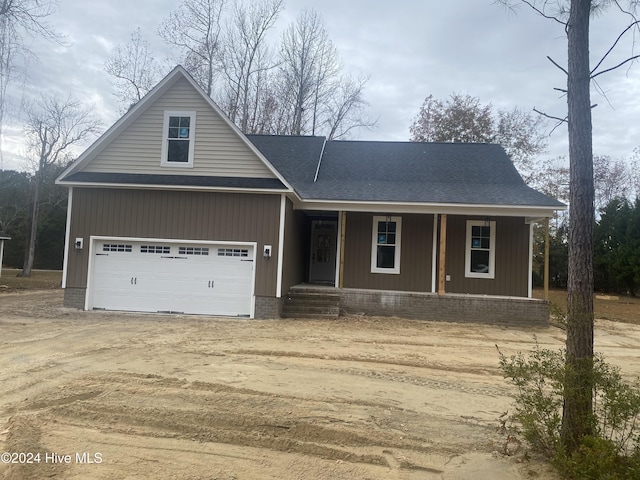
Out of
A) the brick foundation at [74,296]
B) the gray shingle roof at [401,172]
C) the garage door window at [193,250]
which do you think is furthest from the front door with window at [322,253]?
the brick foundation at [74,296]

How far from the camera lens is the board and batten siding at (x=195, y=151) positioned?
11.5 metres

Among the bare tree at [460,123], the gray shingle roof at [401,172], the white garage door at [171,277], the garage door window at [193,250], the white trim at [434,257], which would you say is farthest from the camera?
the bare tree at [460,123]

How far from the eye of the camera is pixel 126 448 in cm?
351

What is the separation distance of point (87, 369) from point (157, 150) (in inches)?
288

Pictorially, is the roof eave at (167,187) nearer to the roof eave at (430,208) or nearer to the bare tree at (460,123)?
the roof eave at (430,208)

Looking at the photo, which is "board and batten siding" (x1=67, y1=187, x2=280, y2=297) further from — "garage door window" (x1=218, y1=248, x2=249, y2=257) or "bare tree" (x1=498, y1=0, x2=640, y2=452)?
"bare tree" (x1=498, y1=0, x2=640, y2=452)

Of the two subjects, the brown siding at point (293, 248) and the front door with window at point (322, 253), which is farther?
the front door with window at point (322, 253)

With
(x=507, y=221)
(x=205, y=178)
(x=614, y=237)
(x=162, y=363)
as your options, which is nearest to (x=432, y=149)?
(x=507, y=221)

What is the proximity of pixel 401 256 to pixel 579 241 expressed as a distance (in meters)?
9.67

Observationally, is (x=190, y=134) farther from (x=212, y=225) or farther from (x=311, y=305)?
(x=311, y=305)

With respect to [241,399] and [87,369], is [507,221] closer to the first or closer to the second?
[241,399]

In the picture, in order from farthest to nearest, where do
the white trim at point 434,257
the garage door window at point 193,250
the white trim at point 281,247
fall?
the white trim at point 434,257
the garage door window at point 193,250
the white trim at point 281,247

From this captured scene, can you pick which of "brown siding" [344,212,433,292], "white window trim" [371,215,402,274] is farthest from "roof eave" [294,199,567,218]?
"brown siding" [344,212,433,292]

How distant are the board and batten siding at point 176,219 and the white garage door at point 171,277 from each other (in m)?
0.27
